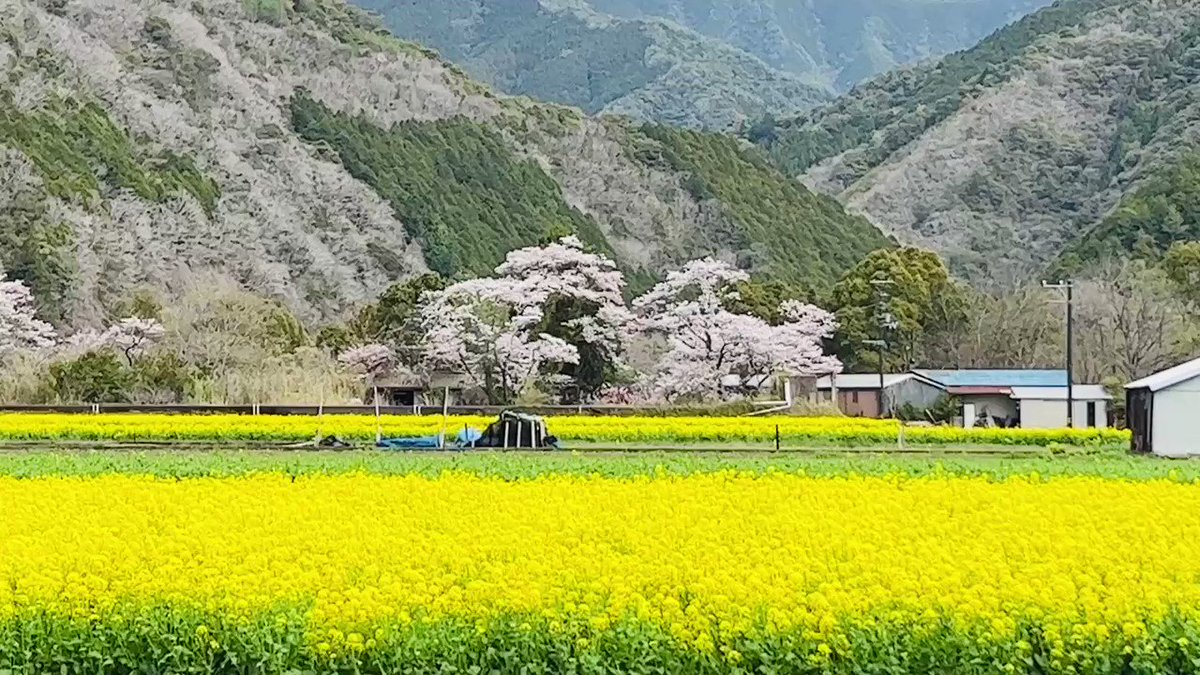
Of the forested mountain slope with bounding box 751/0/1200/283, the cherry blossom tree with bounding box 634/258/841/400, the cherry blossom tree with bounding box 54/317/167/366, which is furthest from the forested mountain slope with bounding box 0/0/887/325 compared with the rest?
the cherry blossom tree with bounding box 634/258/841/400

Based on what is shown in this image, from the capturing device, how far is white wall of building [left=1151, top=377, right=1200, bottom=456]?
2714cm

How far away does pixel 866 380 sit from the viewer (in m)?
51.3

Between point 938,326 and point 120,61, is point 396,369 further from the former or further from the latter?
point 120,61

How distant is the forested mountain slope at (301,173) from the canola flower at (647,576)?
48.5 meters

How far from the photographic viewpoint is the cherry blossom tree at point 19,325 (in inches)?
1900

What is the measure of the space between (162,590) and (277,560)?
87 cm

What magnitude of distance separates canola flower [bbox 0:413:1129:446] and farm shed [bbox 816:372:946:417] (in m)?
16.0

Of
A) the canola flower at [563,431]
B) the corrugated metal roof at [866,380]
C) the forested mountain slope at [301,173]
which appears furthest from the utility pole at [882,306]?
the canola flower at [563,431]

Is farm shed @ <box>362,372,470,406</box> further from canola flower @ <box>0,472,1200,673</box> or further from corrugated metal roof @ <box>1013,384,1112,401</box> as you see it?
canola flower @ <box>0,472,1200,673</box>

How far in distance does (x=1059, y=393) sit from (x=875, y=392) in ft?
24.5

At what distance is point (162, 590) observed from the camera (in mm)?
7676

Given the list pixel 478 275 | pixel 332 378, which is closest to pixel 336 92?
pixel 478 275

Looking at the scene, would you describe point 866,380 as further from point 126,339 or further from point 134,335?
point 126,339

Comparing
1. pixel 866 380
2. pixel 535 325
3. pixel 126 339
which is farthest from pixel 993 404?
pixel 126 339
